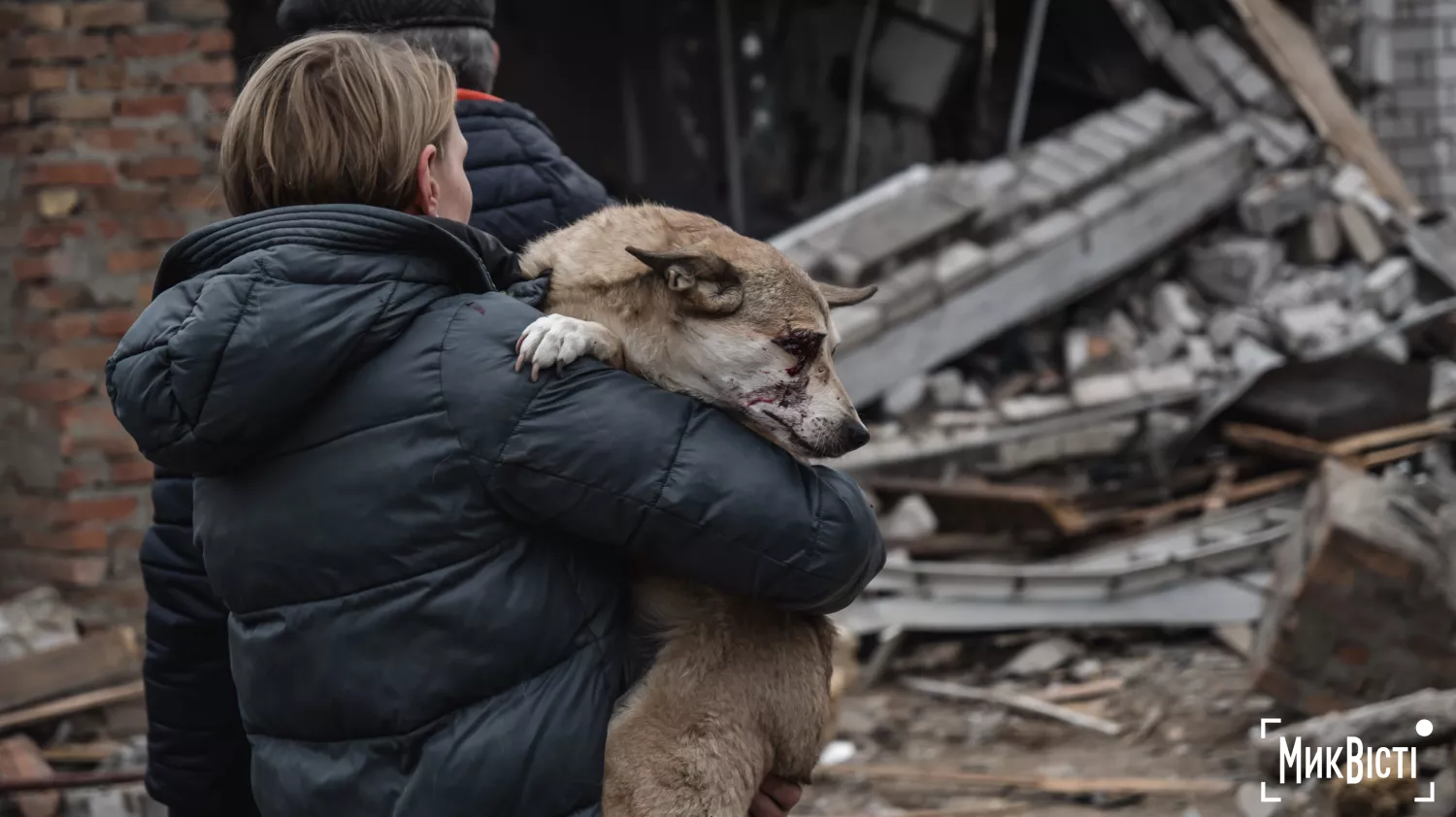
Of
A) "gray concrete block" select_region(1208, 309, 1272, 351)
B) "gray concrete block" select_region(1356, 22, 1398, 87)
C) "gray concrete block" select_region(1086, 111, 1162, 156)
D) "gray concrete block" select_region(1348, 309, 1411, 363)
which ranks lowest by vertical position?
"gray concrete block" select_region(1208, 309, 1272, 351)

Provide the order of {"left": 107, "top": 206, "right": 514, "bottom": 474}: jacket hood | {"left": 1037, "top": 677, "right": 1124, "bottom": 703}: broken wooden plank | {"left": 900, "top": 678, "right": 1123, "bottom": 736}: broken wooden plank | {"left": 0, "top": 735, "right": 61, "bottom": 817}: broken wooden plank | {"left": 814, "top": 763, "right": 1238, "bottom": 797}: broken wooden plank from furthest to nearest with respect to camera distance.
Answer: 1. {"left": 1037, "top": 677, "right": 1124, "bottom": 703}: broken wooden plank
2. {"left": 900, "top": 678, "right": 1123, "bottom": 736}: broken wooden plank
3. {"left": 814, "top": 763, "right": 1238, "bottom": 797}: broken wooden plank
4. {"left": 0, "top": 735, "right": 61, "bottom": 817}: broken wooden plank
5. {"left": 107, "top": 206, "right": 514, "bottom": 474}: jacket hood

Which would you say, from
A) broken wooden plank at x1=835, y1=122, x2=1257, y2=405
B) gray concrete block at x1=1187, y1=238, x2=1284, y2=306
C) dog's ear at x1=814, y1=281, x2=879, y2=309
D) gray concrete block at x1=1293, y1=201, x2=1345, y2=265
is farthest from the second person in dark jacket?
gray concrete block at x1=1293, y1=201, x2=1345, y2=265

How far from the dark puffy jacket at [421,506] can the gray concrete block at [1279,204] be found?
7.72 metres

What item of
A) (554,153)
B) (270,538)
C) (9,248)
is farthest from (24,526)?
(270,538)

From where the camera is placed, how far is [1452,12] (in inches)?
422

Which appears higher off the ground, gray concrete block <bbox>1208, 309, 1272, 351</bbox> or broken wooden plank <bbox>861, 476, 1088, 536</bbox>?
gray concrete block <bbox>1208, 309, 1272, 351</bbox>

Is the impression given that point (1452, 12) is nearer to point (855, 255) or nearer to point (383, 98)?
point (855, 255)

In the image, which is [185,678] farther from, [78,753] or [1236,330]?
[1236,330]

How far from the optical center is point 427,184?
75.0 inches

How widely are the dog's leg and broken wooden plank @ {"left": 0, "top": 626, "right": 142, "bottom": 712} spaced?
394 centimetres

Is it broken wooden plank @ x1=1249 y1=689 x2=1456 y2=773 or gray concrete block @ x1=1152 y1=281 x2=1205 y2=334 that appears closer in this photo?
broken wooden plank @ x1=1249 y1=689 x2=1456 y2=773

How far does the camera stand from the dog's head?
214cm

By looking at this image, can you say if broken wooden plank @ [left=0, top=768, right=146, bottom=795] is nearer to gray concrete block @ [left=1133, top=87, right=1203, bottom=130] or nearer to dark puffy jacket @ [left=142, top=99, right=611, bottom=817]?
dark puffy jacket @ [left=142, top=99, right=611, bottom=817]

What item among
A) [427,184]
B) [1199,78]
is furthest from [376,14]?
[1199,78]
